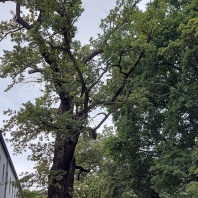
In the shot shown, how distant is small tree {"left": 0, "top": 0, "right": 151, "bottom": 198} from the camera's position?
12.8m

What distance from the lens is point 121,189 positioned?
18531 mm

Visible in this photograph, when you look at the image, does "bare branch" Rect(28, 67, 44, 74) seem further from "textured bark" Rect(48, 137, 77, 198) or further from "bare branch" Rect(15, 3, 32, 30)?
"textured bark" Rect(48, 137, 77, 198)

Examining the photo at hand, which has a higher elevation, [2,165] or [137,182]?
[2,165]

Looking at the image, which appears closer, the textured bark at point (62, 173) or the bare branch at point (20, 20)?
the textured bark at point (62, 173)

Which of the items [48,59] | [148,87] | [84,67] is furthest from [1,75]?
[148,87]

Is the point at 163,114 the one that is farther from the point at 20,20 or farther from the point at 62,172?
the point at 20,20

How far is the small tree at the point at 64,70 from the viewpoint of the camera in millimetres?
12750

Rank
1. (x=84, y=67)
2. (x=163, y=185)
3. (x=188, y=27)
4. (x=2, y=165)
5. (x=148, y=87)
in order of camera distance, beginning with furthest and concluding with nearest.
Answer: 1. (x=2, y=165)
2. (x=148, y=87)
3. (x=163, y=185)
4. (x=188, y=27)
5. (x=84, y=67)

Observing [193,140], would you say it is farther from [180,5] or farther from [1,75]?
[1,75]

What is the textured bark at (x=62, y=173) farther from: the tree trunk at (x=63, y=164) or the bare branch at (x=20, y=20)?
the bare branch at (x=20, y=20)

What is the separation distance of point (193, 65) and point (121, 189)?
7035 mm

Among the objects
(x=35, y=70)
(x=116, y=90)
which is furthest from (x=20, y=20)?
(x=116, y=90)

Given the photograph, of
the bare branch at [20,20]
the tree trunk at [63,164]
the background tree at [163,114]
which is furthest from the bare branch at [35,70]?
the background tree at [163,114]

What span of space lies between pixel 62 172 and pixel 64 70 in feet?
13.4
